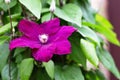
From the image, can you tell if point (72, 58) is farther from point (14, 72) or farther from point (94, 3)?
point (94, 3)

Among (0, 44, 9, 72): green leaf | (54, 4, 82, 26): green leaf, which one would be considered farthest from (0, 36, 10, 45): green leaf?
(54, 4, 82, 26): green leaf

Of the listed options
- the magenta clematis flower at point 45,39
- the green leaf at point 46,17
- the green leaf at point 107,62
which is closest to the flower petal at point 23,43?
the magenta clematis flower at point 45,39

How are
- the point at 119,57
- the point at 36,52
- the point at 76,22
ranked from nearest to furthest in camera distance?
the point at 36,52 → the point at 76,22 → the point at 119,57

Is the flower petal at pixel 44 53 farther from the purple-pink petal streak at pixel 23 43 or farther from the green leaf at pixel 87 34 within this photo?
the green leaf at pixel 87 34

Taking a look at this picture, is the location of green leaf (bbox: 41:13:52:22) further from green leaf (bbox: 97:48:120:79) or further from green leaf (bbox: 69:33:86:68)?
green leaf (bbox: 97:48:120:79)

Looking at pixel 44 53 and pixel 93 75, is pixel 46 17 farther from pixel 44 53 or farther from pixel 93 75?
pixel 93 75

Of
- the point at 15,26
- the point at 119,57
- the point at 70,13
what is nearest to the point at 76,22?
the point at 70,13
